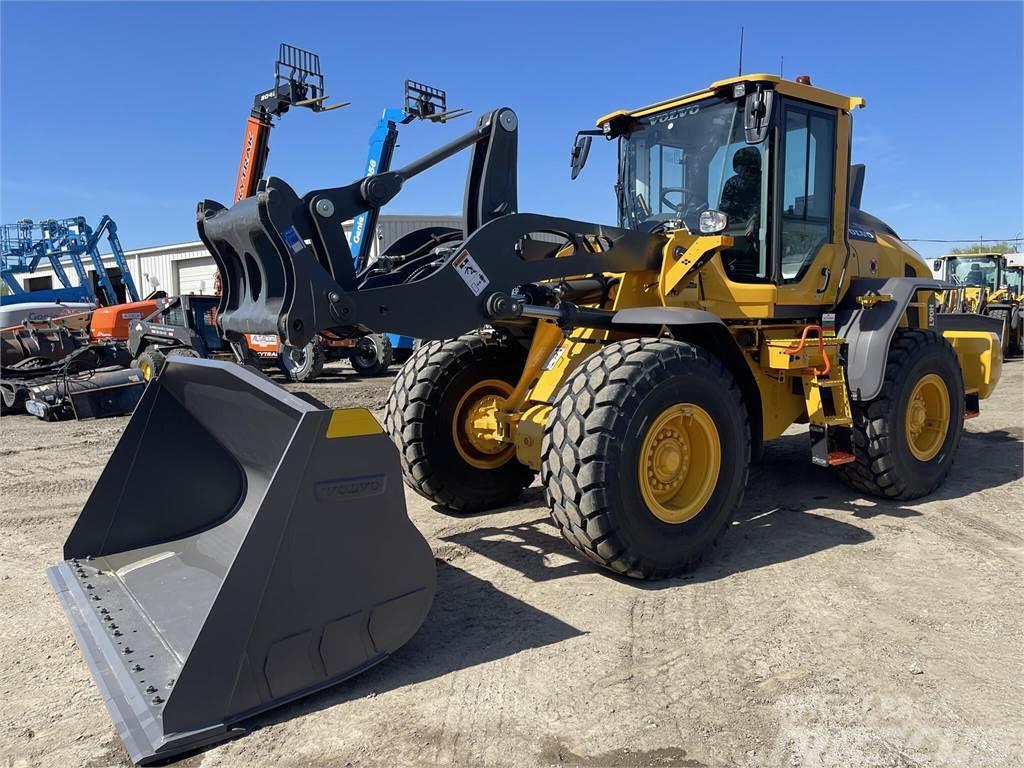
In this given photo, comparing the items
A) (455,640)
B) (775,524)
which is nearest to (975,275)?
(775,524)

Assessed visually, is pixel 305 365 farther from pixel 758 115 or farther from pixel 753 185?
pixel 758 115

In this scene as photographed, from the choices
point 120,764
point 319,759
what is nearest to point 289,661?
point 319,759

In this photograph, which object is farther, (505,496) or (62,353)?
(62,353)

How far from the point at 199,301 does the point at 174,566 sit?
1051 centimetres

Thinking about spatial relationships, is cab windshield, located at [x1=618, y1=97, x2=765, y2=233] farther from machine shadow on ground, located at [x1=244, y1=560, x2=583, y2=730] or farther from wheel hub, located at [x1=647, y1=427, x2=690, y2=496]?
machine shadow on ground, located at [x1=244, y1=560, x2=583, y2=730]

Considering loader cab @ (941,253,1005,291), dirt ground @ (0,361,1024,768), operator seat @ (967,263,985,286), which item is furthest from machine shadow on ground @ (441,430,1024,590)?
loader cab @ (941,253,1005,291)

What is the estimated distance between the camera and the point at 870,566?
415 cm

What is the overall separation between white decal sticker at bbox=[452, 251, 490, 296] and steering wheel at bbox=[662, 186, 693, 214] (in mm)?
1757

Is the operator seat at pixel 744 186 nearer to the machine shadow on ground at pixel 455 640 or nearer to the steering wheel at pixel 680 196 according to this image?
the steering wheel at pixel 680 196

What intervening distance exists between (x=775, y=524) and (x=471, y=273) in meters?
2.63

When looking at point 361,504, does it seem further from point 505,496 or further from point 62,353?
point 62,353

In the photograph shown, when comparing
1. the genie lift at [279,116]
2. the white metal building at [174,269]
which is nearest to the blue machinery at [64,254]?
the white metal building at [174,269]

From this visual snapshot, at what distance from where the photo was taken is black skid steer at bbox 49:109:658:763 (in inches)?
103

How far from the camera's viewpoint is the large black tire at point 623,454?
3607 millimetres
